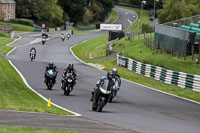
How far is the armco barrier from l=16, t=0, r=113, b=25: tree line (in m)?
76.2

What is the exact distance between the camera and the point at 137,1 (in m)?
168

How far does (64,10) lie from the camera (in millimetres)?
143750

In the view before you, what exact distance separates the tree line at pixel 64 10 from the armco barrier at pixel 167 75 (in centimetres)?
7624

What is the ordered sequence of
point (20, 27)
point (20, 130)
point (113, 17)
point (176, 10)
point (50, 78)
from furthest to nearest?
point (113, 17), point (20, 27), point (176, 10), point (50, 78), point (20, 130)

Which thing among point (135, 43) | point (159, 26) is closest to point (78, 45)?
point (135, 43)

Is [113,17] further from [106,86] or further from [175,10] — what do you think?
[106,86]

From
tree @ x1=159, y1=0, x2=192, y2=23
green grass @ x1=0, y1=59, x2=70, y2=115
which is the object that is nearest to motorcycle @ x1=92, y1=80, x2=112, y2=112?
green grass @ x1=0, y1=59, x2=70, y2=115

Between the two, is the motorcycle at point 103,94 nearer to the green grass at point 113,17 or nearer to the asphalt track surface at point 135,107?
the asphalt track surface at point 135,107

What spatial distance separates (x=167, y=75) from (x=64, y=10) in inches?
4206

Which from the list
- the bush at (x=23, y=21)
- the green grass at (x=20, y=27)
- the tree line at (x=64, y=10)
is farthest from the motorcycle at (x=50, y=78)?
the tree line at (x=64, y=10)

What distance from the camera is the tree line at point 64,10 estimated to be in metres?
124

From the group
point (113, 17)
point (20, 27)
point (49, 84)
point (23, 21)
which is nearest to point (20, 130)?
point (49, 84)

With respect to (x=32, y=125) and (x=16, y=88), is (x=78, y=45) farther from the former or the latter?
(x=32, y=125)

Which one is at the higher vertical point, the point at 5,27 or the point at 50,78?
the point at 5,27
